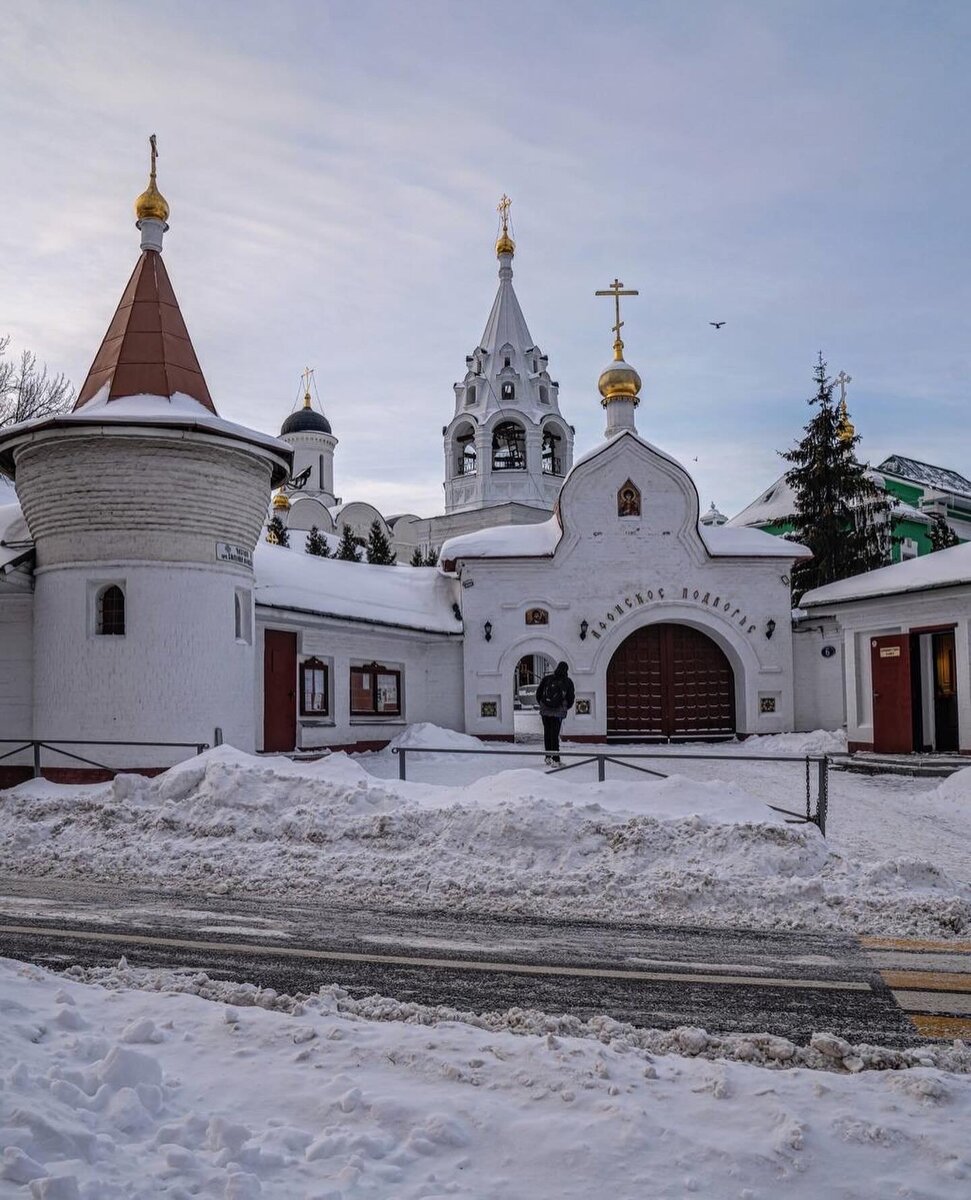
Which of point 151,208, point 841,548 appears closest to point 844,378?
point 841,548

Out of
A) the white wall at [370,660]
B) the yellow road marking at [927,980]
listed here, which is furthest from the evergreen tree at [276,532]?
the yellow road marking at [927,980]

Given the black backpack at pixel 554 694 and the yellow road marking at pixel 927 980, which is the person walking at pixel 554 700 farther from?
the yellow road marking at pixel 927 980

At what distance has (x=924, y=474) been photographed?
4944 centimetres

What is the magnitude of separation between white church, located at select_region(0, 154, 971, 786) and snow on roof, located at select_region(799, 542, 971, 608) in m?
0.30

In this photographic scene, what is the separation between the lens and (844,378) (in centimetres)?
3197

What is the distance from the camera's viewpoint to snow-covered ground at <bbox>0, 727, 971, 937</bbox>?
24.6 ft

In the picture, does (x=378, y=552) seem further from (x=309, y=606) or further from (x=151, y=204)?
(x=151, y=204)

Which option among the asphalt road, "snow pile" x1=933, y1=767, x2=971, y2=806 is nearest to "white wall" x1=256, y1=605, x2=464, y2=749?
the asphalt road

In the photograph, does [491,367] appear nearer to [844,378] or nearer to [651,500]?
[844,378]

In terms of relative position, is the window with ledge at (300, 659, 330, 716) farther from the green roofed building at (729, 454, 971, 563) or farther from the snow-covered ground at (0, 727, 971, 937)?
the green roofed building at (729, 454, 971, 563)

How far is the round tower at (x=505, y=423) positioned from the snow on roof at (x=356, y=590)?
756 inches

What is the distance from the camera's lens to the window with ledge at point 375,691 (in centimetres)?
2044

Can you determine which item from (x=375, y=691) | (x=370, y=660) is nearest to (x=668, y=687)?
(x=375, y=691)

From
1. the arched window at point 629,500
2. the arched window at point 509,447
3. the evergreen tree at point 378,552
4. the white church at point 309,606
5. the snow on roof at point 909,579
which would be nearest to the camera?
the white church at point 309,606
